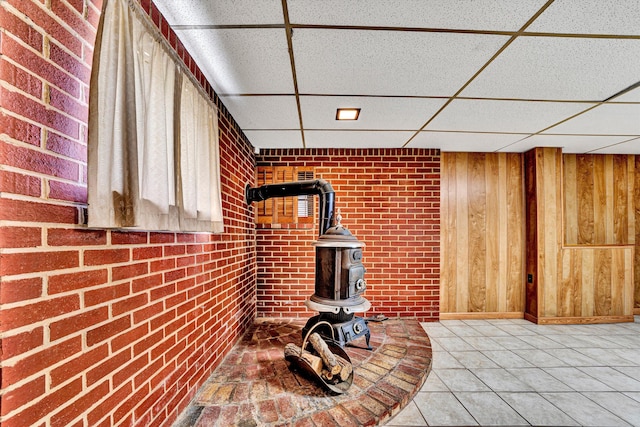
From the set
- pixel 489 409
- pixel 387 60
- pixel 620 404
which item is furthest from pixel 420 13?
pixel 620 404

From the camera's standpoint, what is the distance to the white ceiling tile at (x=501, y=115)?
8.41 ft

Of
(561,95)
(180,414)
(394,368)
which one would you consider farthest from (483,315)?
(180,414)

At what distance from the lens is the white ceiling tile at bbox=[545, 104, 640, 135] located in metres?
2.64

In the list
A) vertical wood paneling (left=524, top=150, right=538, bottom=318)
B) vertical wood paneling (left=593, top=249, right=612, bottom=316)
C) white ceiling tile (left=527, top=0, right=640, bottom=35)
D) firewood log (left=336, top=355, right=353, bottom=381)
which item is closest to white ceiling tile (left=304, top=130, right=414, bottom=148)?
white ceiling tile (left=527, top=0, right=640, bottom=35)

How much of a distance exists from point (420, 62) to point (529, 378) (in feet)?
9.13

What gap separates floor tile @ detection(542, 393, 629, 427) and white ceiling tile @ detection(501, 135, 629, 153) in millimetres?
2781

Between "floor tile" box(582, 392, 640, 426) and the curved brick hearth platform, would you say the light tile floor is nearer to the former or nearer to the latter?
"floor tile" box(582, 392, 640, 426)

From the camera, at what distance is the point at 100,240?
1096 mm

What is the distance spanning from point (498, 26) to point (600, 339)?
12.9 feet

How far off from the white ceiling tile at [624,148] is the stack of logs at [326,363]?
4.59m

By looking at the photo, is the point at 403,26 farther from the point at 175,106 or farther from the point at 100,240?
the point at 100,240

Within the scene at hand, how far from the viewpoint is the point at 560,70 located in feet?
6.52

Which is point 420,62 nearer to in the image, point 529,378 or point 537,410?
point 537,410

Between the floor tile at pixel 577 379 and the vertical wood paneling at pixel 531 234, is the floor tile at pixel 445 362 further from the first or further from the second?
the vertical wood paneling at pixel 531 234
